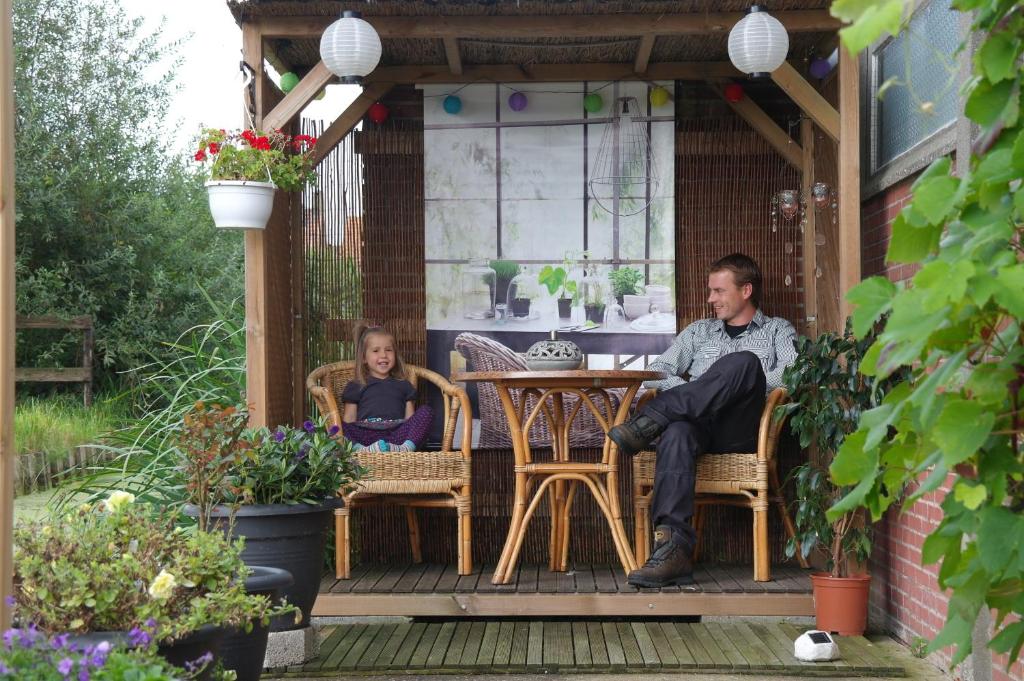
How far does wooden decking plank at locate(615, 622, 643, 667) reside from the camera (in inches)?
151

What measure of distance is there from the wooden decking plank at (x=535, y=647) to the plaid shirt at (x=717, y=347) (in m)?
1.23

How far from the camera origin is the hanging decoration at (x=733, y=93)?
5.38 metres

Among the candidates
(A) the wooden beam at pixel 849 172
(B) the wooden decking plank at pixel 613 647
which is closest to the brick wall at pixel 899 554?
(A) the wooden beam at pixel 849 172

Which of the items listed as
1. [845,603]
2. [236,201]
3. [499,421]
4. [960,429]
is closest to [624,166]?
[499,421]

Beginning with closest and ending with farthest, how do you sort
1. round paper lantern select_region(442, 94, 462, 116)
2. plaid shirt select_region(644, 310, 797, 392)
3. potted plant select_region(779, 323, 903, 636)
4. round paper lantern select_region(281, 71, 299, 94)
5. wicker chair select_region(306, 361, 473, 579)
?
potted plant select_region(779, 323, 903, 636) < wicker chair select_region(306, 361, 473, 579) < plaid shirt select_region(644, 310, 797, 392) < round paper lantern select_region(281, 71, 299, 94) < round paper lantern select_region(442, 94, 462, 116)

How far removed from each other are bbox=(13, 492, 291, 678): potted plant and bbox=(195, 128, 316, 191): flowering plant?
2135mm

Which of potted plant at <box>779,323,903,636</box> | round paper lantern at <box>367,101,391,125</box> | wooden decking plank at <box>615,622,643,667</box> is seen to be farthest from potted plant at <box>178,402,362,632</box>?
round paper lantern at <box>367,101,391,125</box>

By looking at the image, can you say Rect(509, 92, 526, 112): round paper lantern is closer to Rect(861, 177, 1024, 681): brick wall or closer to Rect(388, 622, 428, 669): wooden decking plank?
Rect(861, 177, 1024, 681): brick wall

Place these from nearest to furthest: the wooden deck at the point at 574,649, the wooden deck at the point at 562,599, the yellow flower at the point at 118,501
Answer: the yellow flower at the point at 118,501 → the wooden deck at the point at 574,649 → the wooden deck at the point at 562,599

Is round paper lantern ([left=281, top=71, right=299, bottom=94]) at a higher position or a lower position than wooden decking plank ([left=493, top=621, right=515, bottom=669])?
higher

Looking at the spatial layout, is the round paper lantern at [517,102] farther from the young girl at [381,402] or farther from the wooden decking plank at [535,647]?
the wooden decking plank at [535,647]

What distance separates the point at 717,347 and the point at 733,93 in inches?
46.9

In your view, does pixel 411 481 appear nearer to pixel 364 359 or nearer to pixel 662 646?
pixel 364 359

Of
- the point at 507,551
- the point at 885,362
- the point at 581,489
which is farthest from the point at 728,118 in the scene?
the point at 885,362
